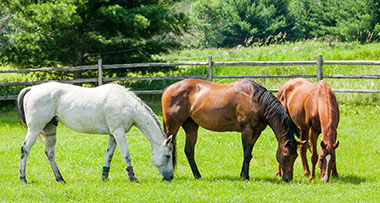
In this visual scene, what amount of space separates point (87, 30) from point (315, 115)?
36.2 ft

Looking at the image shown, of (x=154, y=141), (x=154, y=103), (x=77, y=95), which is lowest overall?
(x=154, y=103)

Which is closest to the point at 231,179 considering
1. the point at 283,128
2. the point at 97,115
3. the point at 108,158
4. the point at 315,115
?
the point at 283,128

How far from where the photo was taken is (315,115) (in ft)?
28.2

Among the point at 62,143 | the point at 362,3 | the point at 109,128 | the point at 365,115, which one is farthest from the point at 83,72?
the point at 362,3

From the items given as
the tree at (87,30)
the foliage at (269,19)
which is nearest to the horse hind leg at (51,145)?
the tree at (87,30)

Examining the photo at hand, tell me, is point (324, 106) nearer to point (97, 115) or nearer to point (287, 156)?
point (287, 156)

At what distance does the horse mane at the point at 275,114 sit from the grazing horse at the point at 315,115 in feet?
1.68

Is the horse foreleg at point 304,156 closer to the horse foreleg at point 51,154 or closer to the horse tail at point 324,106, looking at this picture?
the horse tail at point 324,106

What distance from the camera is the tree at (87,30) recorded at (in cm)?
1597

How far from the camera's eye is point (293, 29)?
4400 centimetres

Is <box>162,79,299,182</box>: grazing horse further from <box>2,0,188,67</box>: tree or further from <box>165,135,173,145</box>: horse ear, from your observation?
<box>2,0,188,67</box>: tree

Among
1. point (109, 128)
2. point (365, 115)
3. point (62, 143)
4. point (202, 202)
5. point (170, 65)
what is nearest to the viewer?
point (202, 202)

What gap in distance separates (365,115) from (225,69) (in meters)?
5.58

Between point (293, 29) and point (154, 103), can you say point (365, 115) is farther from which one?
point (293, 29)
